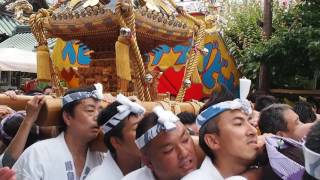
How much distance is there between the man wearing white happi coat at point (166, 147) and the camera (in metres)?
2.01

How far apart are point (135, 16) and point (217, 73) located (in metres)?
4.22

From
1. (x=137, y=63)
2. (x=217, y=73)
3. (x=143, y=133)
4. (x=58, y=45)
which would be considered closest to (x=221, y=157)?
(x=143, y=133)

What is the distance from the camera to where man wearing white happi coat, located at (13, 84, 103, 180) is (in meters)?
2.51

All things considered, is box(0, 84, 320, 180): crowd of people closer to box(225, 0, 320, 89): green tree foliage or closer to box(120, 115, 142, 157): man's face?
box(120, 115, 142, 157): man's face

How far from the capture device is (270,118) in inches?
108

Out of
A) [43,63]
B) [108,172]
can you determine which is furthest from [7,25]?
[108,172]

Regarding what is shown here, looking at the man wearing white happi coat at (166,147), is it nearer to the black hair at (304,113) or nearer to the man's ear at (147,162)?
the man's ear at (147,162)

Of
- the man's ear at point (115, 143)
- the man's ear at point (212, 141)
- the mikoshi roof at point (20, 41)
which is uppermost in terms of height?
the man's ear at point (212, 141)

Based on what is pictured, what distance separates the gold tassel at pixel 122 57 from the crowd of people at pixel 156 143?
65cm

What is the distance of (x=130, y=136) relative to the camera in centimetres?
236

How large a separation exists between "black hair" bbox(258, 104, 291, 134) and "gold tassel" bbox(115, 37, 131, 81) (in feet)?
3.69

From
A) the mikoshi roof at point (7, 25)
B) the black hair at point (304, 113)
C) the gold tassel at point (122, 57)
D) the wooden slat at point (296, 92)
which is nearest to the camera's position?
the gold tassel at point (122, 57)

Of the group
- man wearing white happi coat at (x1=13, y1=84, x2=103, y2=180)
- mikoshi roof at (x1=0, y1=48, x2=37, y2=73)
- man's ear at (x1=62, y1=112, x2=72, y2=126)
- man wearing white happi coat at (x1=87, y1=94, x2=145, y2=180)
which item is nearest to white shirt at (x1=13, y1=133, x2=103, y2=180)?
man wearing white happi coat at (x1=13, y1=84, x2=103, y2=180)

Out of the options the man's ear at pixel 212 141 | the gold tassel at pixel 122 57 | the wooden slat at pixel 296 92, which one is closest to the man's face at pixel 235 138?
the man's ear at pixel 212 141
